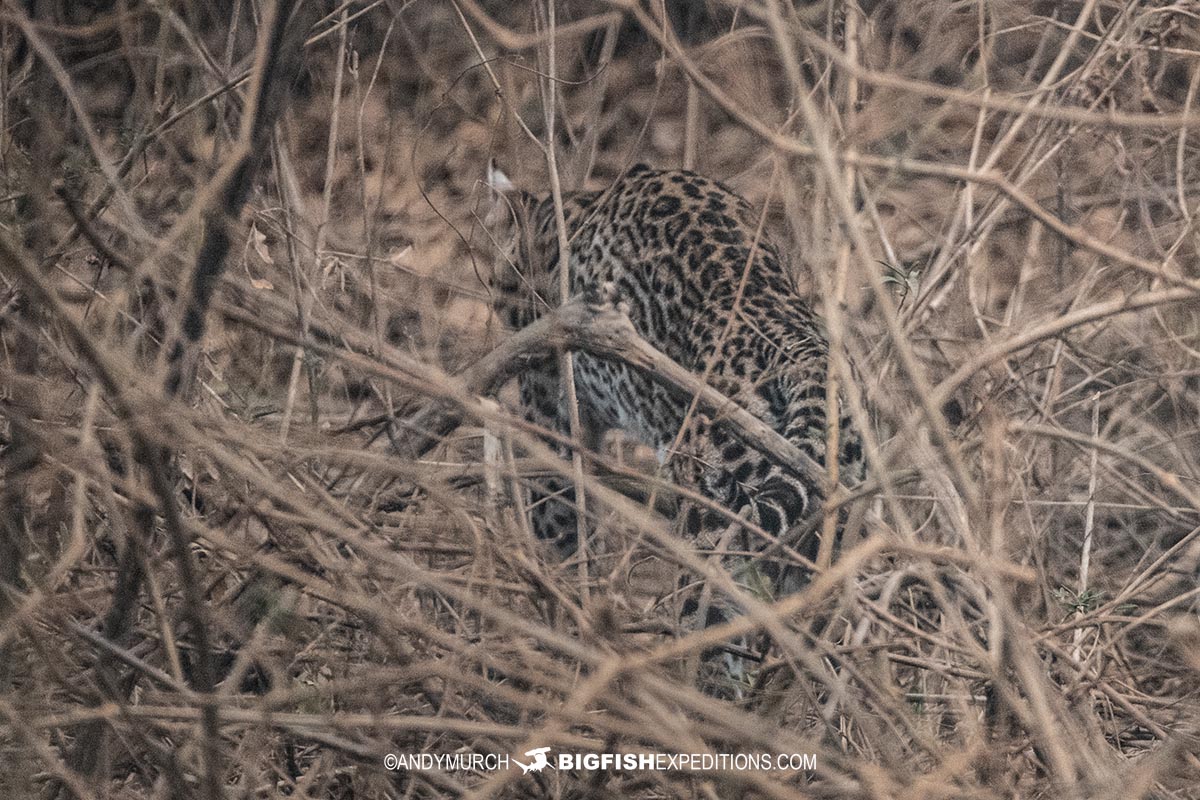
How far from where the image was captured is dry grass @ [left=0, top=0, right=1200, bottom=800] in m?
1.71

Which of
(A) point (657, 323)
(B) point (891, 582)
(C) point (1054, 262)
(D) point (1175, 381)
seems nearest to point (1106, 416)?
(C) point (1054, 262)

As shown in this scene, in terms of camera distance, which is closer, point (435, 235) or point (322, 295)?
point (322, 295)

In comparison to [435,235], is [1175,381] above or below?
above

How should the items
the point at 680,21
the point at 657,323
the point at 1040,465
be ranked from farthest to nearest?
1. the point at 680,21
2. the point at 657,323
3. the point at 1040,465

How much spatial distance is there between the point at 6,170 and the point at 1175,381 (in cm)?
258

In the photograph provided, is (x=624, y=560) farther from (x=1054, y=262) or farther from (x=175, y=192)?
(x=1054, y=262)

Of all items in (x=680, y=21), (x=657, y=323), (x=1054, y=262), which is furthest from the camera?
(x=680, y=21)

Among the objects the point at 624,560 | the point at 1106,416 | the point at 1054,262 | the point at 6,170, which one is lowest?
the point at 1106,416

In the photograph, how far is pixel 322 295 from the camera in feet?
10.3

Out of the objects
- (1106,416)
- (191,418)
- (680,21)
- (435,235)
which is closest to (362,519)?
(191,418)

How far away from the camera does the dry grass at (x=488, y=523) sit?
1.71m

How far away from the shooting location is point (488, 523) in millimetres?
2199

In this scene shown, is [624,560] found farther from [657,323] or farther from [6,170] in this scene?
[657,323]

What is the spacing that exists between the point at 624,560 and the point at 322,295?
1115 millimetres
